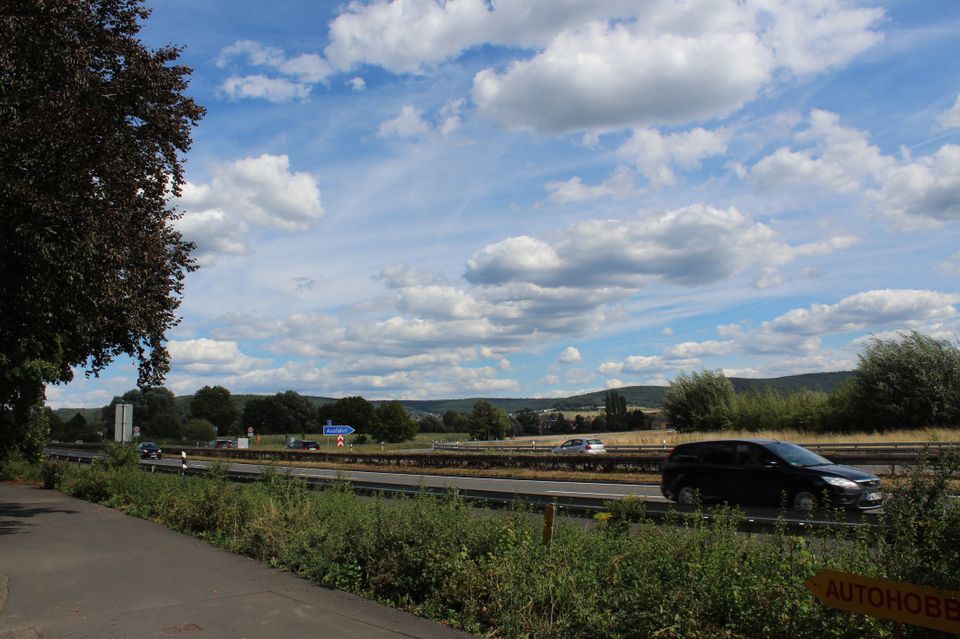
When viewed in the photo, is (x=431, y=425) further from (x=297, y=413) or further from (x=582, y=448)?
(x=582, y=448)

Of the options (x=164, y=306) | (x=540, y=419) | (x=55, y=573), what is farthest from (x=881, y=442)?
(x=540, y=419)

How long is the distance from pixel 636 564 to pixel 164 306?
15.2 meters

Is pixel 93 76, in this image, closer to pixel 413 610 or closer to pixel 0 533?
pixel 0 533

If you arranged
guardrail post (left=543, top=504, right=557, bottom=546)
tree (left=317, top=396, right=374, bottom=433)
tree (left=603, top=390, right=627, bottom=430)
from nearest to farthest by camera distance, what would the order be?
guardrail post (left=543, top=504, right=557, bottom=546) < tree (left=603, top=390, right=627, bottom=430) < tree (left=317, top=396, right=374, bottom=433)

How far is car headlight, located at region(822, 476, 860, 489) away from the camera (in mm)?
12727

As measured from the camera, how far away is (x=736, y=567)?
5.96m

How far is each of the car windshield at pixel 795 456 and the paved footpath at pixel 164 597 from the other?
357 inches

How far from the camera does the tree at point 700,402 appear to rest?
49688mm

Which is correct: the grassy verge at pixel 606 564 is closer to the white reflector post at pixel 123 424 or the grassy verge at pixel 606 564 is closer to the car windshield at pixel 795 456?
the car windshield at pixel 795 456

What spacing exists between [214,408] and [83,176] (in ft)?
465

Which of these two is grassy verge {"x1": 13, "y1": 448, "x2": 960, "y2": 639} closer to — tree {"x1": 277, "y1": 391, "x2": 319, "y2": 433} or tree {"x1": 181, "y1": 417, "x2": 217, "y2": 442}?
tree {"x1": 181, "y1": 417, "x2": 217, "y2": 442}

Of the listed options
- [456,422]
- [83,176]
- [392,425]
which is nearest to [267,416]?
[456,422]

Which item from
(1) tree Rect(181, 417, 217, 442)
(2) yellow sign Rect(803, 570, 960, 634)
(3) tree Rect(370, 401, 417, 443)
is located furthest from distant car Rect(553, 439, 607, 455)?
(3) tree Rect(370, 401, 417, 443)

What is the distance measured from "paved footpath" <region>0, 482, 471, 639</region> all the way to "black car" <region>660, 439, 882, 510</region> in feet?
Result: 23.8
